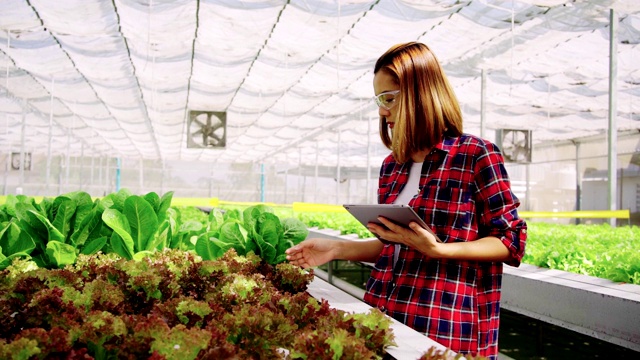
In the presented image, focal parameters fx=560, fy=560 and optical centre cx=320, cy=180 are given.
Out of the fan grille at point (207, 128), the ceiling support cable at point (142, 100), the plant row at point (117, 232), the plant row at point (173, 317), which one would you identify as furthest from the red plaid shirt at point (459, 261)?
the fan grille at point (207, 128)

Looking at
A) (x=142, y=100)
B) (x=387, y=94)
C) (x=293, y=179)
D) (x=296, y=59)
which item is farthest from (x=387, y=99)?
(x=293, y=179)

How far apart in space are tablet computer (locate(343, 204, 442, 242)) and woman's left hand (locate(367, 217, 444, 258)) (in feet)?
0.05

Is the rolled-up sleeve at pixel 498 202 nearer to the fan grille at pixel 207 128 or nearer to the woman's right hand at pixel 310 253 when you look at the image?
the woman's right hand at pixel 310 253

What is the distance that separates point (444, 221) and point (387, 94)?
1.53 feet

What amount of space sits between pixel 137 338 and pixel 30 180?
35572mm

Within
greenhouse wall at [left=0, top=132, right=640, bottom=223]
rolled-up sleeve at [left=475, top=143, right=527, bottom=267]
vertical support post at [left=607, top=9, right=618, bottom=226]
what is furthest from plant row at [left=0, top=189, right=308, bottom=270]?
greenhouse wall at [left=0, top=132, right=640, bottom=223]

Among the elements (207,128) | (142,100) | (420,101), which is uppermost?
(142,100)

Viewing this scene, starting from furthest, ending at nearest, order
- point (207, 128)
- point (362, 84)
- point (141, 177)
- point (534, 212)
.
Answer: point (141, 177) → point (207, 128) → point (362, 84) → point (534, 212)

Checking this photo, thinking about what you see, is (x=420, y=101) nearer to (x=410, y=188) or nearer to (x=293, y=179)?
(x=410, y=188)

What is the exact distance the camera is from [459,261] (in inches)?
70.3

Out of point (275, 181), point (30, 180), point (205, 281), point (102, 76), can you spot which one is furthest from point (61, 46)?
point (275, 181)

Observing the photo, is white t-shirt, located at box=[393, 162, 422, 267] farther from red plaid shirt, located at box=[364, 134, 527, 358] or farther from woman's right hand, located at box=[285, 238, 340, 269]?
woman's right hand, located at box=[285, 238, 340, 269]

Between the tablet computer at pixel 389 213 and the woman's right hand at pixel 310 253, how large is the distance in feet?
0.84

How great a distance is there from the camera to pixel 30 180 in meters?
32.5
